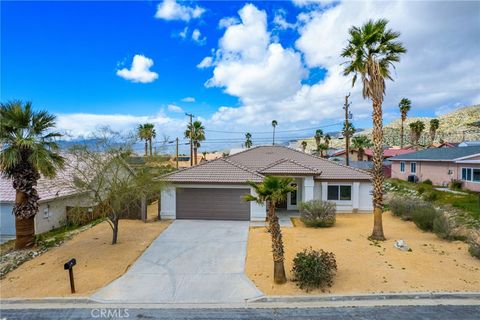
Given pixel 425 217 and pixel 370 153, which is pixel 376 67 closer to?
pixel 425 217

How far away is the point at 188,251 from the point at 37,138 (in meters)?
9.27

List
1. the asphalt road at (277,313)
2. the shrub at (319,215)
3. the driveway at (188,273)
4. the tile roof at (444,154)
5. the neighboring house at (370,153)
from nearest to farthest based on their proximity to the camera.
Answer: the asphalt road at (277,313) < the driveway at (188,273) < the shrub at (319,215) < the tile roof at (444,154) < the neighboring house at (370,153)

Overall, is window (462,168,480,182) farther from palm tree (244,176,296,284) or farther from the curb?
palm tree (244,176,296,284)

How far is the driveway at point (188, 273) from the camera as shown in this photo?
9.56 meters

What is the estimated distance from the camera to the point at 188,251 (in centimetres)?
1370

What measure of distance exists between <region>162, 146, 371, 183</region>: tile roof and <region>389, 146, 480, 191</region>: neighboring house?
1291 cm

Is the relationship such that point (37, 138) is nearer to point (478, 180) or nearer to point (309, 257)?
point (309, 257)

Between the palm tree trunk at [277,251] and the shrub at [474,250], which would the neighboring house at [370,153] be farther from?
the palm tree trunk at [277,251]

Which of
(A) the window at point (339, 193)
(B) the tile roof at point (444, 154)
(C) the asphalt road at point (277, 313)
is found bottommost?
(C) the asphalt road at point (277, 313)

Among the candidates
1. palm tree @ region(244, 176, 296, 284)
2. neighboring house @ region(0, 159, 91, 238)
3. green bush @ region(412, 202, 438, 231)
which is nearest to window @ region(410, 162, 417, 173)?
green bush @ region(412, 202, 438, 231)

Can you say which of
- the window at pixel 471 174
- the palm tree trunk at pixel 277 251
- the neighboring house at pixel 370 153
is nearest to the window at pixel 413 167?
the window at pixel 471 174

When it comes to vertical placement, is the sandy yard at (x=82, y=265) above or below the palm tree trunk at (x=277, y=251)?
below

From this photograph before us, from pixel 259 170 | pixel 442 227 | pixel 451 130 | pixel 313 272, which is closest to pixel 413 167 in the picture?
pixel 259 170

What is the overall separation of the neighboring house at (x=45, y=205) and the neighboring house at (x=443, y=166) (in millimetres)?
31906
